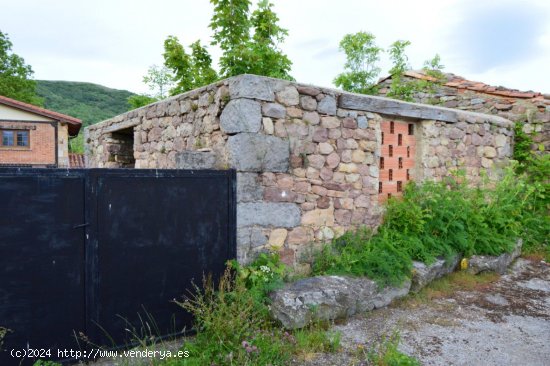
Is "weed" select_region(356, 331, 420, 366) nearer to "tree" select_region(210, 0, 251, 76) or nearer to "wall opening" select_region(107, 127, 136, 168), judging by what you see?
"wall opening" select_region(107, 127, 136, 168)

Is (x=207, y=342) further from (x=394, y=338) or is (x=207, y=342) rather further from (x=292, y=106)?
(x=292, y=106)

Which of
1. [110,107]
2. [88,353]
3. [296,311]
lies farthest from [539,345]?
[110,107]

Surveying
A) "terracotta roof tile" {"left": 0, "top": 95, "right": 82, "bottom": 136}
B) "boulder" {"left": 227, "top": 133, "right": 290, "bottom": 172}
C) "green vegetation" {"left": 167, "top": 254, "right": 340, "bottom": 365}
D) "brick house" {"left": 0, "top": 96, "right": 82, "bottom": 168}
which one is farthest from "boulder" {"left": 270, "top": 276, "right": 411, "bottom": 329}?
"terracotta roof tile" {"left": 0, "top": 95, "right": 82, "bottom": 136}

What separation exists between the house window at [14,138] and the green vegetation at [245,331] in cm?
1969

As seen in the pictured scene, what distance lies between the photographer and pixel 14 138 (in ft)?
63.2

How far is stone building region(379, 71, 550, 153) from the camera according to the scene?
7.44m

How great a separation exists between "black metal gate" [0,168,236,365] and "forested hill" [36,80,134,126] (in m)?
41.1

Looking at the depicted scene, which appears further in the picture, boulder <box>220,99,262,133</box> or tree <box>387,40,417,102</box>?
tree <box>387,40,417,102</box>

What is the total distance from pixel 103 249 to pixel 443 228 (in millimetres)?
4170

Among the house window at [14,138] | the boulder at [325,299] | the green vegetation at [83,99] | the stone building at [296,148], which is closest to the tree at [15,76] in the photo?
the house window at [14,138]

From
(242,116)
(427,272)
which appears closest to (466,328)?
(427,272)

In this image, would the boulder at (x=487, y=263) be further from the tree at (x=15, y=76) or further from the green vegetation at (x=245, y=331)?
the tree at (x=15, y=76)

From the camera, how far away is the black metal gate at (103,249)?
290cm

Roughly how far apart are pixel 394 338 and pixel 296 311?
0.92m
